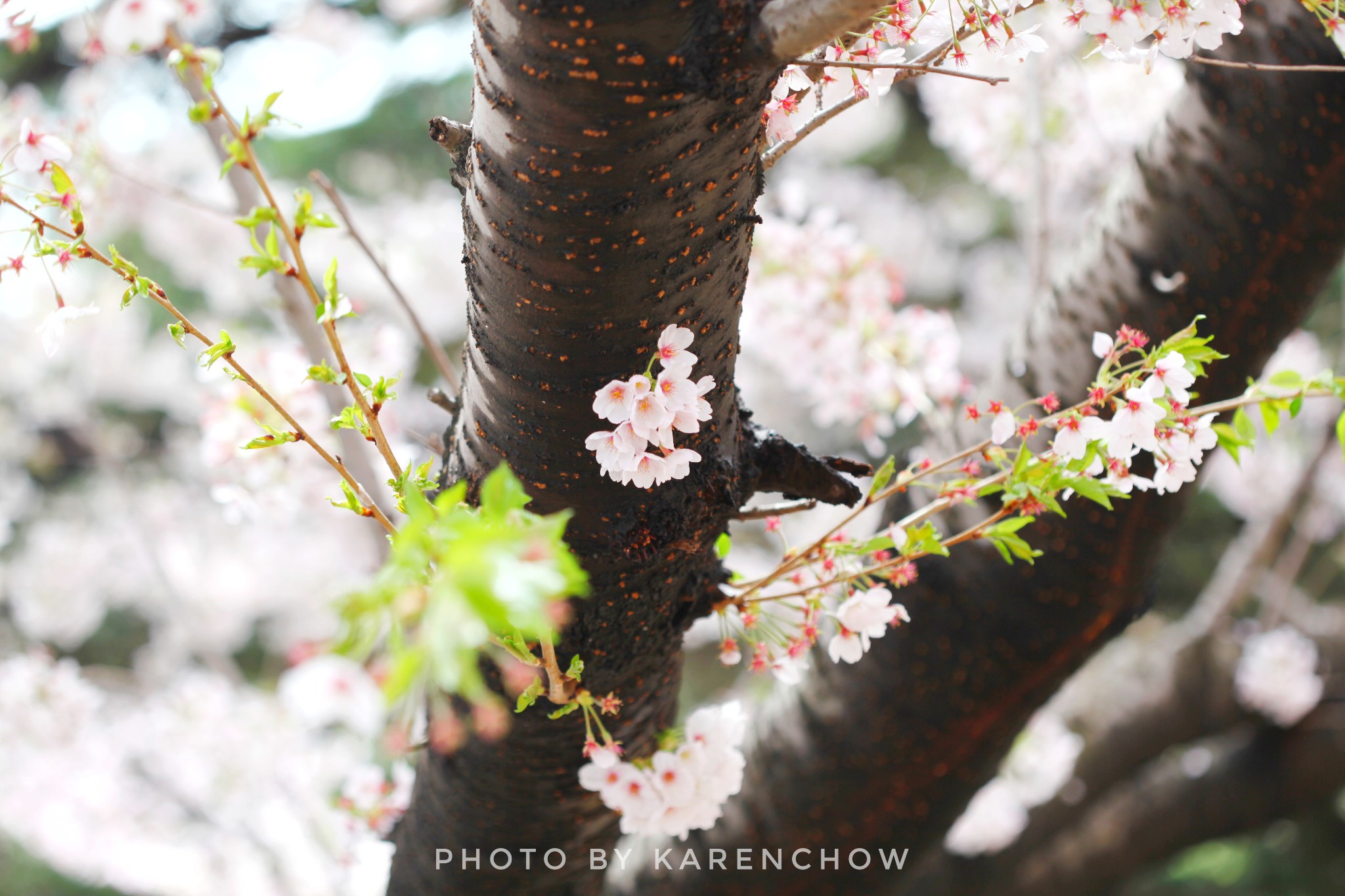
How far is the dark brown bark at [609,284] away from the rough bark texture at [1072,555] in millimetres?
344

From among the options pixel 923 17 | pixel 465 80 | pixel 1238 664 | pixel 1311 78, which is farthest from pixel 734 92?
pixel 465 80

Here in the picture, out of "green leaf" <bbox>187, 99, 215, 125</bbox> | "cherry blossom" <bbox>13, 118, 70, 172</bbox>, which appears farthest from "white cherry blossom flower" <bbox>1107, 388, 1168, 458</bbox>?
"cherry blossom" <bbox>13, 118, 70, 172</bbox>

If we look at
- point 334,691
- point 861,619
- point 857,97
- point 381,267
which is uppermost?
point 381,267

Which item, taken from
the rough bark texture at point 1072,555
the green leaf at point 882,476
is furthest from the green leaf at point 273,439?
the rough bark texture at point 1072,555

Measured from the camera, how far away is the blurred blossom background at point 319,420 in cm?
118

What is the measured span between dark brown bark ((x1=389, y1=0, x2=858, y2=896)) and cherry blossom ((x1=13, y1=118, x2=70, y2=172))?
0.79 feet

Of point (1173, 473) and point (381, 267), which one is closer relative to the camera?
point (1173, 473)

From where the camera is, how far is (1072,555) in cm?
84

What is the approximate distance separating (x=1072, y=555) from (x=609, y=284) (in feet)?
2.07

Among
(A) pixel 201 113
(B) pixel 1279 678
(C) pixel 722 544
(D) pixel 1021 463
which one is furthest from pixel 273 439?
(B) pixel 1279 678

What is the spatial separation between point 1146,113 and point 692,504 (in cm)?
194

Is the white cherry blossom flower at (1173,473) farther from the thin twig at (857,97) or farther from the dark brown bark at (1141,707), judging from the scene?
the dark brown bark at (1141,707)

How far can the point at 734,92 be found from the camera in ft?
1.33

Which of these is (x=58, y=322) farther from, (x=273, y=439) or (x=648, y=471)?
(x=648, y=471)
